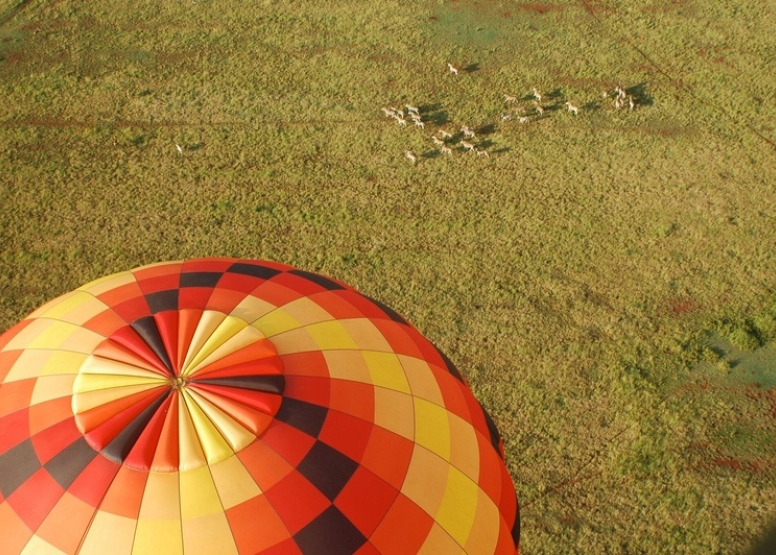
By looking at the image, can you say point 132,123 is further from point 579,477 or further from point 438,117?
point 579,477

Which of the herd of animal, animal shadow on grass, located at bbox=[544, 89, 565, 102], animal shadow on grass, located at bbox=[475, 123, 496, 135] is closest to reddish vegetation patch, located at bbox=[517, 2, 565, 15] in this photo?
animal shadow on grass, located at bbox=[544, 89, 565, 102]

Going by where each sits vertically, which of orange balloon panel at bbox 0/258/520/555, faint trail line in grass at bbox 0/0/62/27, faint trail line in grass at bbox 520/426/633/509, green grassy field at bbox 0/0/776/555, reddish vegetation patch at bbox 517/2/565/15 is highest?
orange balloon panel at bbox 0/258/520/555

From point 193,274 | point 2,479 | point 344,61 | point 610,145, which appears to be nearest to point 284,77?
point 344,61

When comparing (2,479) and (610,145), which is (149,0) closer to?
(610,145)

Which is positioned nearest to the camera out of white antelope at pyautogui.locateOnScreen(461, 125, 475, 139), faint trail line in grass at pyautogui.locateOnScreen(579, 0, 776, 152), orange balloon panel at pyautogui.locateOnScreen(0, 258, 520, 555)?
orange balloon panel at pyautogui.locateOnScreen(0, 258, 520, 555)

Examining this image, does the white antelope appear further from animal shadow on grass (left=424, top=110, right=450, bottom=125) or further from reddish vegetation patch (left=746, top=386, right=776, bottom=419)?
reddish vegetation patch (left=746, top=386, right=776, bottom=419)

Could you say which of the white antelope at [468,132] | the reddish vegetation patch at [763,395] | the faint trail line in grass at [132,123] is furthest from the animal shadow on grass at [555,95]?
the reddish vegetation patch at [763,395]

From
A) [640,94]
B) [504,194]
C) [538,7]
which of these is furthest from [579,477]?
[538,7]
